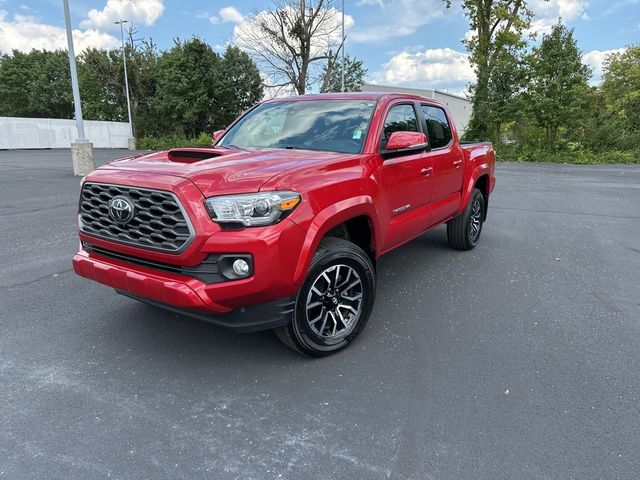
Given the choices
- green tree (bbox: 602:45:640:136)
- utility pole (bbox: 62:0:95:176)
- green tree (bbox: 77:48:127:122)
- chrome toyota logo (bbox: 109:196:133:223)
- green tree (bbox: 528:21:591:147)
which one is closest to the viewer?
chrome toyota logo (bbox: 109:196:133:223)

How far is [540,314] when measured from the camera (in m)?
3.94

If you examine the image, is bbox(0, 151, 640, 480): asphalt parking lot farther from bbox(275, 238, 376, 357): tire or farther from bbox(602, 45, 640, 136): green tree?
bbox(602, 45, 640, 136): green tree

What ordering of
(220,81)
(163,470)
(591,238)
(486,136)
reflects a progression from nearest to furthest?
(163,470), (591,238), (486,136), (220,81)

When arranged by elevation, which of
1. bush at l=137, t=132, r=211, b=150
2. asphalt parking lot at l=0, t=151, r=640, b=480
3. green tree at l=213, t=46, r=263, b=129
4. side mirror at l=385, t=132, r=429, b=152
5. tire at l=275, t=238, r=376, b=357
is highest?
green tree at l=213, t=46, r=263, b=129

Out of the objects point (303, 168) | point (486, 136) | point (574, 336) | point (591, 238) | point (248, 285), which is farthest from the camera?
point (486, 136)

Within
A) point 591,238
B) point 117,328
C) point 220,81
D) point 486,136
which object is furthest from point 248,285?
point 220,81

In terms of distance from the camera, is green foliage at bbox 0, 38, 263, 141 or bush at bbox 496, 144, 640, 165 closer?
bush at bbox 496, 144, 640, 165

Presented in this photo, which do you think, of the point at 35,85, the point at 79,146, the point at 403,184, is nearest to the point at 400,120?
the point at 403,184

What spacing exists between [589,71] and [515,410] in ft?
77.7

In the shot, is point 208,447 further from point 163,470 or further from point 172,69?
point 172,69

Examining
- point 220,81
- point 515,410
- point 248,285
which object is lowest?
point 515,410

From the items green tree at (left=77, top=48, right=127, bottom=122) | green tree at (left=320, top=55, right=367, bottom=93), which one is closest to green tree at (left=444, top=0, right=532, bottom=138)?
green tree at (left=320, top=55, right=367, bottom=93)

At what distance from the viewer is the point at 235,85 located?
36125 millimetres

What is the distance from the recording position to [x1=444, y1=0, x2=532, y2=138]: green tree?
22672 mm
